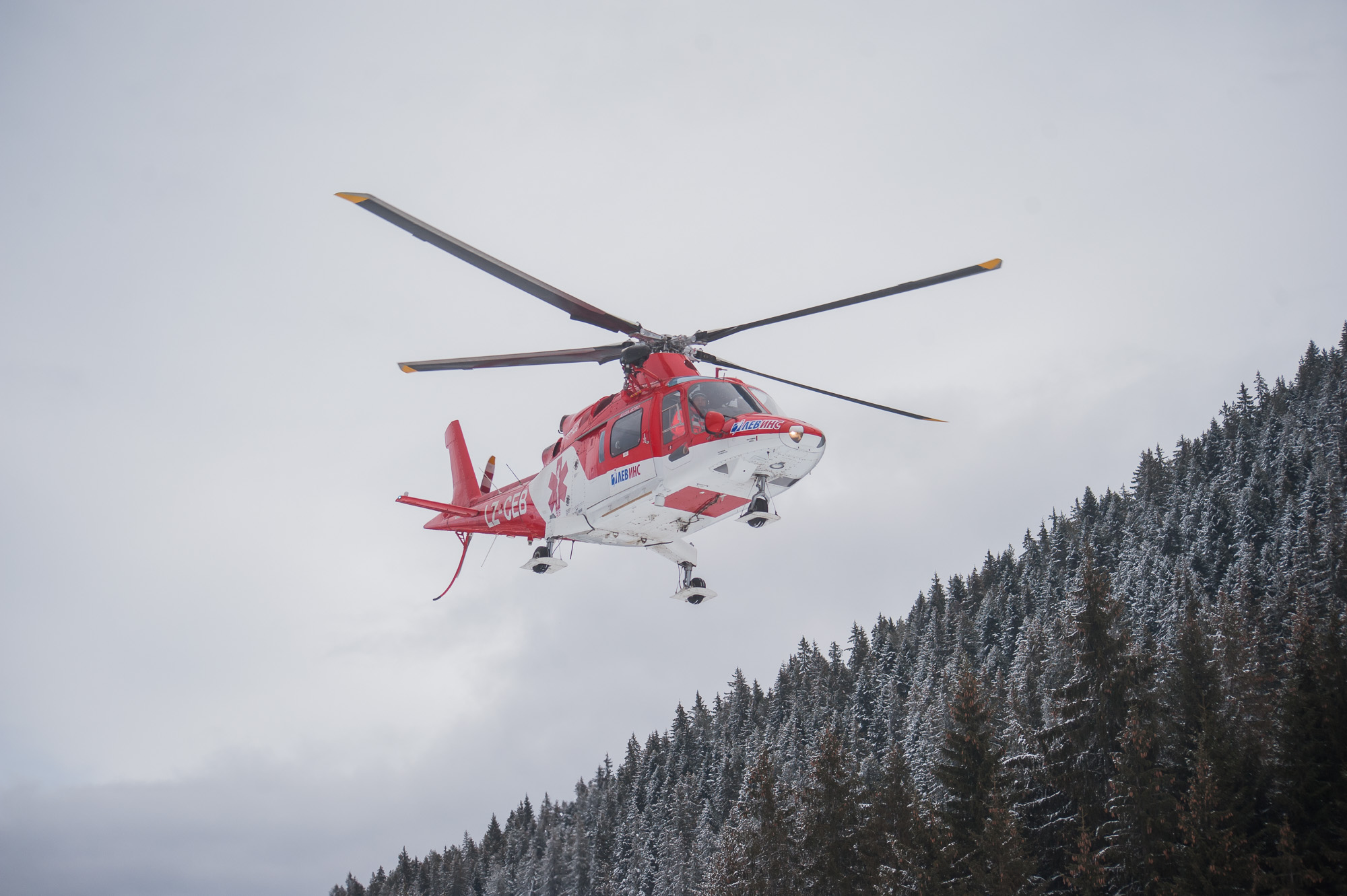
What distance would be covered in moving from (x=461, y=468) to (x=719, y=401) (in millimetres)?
13376

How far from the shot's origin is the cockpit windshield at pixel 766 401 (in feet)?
65.6

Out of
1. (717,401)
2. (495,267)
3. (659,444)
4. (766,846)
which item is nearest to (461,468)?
(659,444)

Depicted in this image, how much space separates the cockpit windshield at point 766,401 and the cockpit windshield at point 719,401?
Answer: 0.21m

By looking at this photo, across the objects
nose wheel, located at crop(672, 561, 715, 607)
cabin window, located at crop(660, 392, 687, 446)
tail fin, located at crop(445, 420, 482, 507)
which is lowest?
nose wheel, located at crop(672, 561, 715, 607)

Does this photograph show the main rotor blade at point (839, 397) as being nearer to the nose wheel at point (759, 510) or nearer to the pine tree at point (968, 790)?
the nose wheel at point (759, 510)

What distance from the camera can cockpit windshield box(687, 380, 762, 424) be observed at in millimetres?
19484

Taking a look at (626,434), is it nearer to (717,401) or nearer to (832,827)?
(717,401)

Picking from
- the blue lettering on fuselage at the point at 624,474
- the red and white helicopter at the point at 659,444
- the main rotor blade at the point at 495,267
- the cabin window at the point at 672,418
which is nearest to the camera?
the main rotor blade at the point at 495,267

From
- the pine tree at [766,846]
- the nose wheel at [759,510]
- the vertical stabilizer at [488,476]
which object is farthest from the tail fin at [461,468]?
the pine tree at [766,846]

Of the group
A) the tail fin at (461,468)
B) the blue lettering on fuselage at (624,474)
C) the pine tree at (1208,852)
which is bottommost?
the pine tree at (1208,852)

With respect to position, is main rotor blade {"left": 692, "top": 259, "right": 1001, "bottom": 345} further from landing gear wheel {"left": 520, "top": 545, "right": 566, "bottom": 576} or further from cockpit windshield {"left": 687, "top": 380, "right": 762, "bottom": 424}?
landing gear wheel {"left": 520, "top": 545, "right": 566, "bottom": 576}

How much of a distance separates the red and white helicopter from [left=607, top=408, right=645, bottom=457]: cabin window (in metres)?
0.03

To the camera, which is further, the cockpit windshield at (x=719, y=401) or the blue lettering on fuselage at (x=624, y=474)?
the blue lettering on fuselage at (x=624, y=474)

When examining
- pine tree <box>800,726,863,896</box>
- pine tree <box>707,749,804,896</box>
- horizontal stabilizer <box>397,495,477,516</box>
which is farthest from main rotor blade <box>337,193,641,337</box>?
pine tree <box>707,749,804,896</box>
